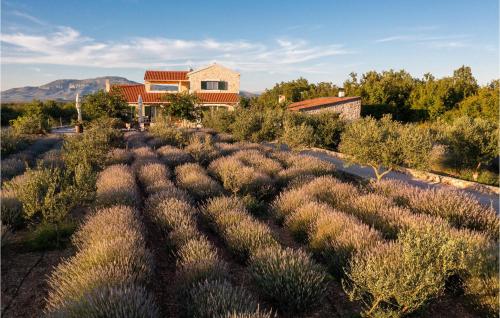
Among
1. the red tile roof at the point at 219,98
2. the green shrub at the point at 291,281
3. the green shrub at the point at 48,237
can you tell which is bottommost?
the green shrub at the point at 48,237

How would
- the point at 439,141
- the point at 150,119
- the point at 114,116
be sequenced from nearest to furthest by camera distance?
the point at 439,141 → the point at 114,116 → the point at 150,119

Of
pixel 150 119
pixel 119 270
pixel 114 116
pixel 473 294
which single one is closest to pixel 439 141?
pixel 473 294

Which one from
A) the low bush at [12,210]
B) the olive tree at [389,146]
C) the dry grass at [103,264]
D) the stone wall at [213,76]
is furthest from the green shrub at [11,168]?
the stone wall at [213,76]

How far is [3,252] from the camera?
5898 mm

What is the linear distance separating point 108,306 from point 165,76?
40.0 metres

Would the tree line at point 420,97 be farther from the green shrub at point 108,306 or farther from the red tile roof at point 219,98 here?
the green shrub at point 108,306

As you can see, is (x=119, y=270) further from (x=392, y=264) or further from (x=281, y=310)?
(x=392, y=264)

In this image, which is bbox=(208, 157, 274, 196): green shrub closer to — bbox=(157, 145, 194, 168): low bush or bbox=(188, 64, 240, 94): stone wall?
bbox=(157, 145, 194, 168): low bush

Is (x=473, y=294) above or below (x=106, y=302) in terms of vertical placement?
below

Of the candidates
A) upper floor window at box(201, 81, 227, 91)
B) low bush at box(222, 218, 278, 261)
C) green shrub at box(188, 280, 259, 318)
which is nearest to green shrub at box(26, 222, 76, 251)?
low bush at box(222, 218, 278, 261)

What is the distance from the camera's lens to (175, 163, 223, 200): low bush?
29.0 ft

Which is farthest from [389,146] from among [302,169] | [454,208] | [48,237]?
[48,237]

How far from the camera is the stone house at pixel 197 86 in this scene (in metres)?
38.4

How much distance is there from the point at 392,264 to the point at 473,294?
1.54 metres
